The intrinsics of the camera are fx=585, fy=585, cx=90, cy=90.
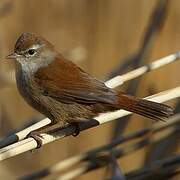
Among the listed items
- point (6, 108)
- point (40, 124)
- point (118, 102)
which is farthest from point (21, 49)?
point (6, 108)

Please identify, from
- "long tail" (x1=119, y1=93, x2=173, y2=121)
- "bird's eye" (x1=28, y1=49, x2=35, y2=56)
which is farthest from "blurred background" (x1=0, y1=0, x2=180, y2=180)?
"long tail" (x1=119, y1=93, x2=173, y2=121)

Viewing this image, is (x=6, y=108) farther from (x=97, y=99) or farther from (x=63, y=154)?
(x=97, y=99)

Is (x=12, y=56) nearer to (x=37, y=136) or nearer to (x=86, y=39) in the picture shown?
(x=37, y=136)

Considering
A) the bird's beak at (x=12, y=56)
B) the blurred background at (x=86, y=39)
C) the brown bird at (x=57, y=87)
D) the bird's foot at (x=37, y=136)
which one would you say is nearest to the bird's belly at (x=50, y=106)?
the brown bird at (x=57, y=87)

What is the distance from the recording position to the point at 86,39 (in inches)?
196

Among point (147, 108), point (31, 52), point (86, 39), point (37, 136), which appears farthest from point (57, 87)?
point (86, 39)

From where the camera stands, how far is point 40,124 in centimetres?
334

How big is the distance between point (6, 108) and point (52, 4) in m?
0.97

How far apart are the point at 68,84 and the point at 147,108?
51cm

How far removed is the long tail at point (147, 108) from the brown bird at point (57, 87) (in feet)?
0.23

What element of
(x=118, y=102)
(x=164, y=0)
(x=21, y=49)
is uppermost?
(x=164, y=0)

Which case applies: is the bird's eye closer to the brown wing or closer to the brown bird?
the brown bird

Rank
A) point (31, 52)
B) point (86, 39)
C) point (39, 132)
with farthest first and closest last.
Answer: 1. point (86, 39)
2. point (31, 52)
3. point (39, 132)

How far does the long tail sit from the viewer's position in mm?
3123
